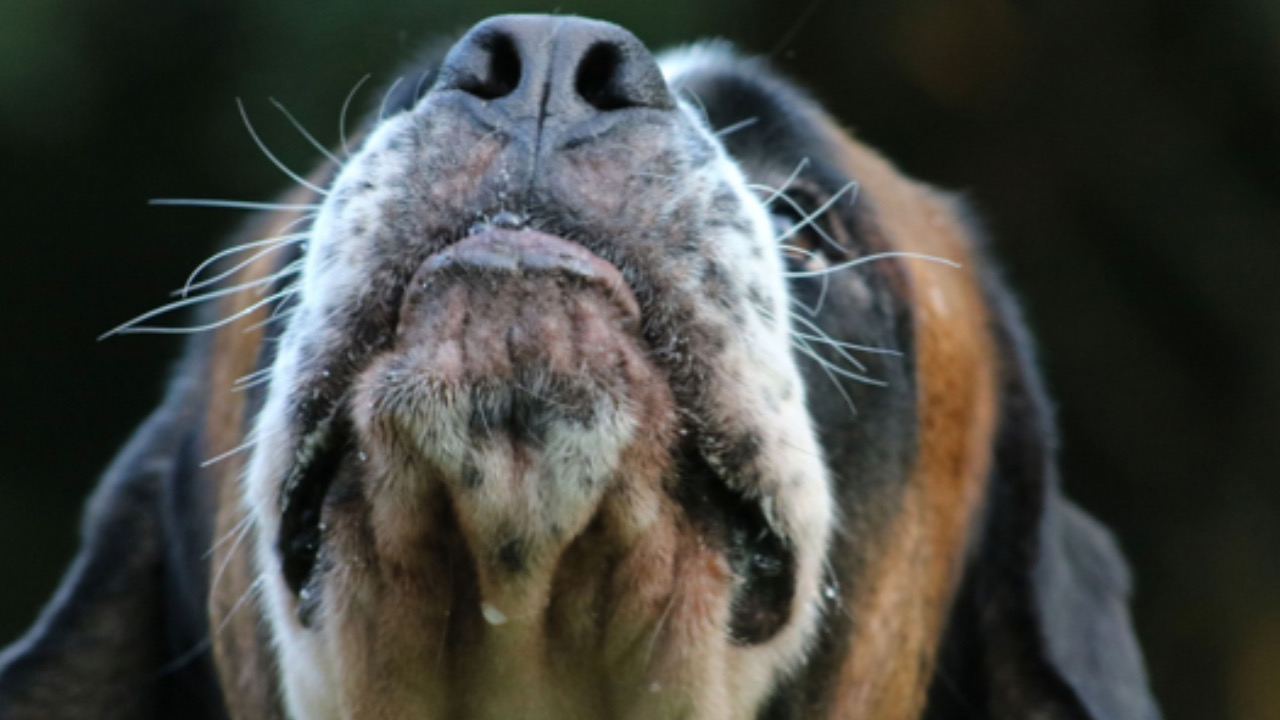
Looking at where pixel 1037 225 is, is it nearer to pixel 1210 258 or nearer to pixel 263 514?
pixel 1210 258

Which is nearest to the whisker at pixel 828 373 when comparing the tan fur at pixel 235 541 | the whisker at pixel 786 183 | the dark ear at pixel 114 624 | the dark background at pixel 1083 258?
the whisker at pixel 786 183

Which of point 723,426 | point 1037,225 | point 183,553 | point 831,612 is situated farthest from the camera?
point 1037,225

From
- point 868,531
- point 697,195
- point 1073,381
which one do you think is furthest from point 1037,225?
point 697,195

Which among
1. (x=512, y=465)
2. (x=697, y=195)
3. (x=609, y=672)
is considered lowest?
(x=609, y=672)

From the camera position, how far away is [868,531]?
2965mm

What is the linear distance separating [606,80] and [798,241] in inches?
29.8

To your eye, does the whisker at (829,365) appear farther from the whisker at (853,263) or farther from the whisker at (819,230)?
the whisker at (819,230)

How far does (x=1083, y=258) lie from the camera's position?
6.92 m

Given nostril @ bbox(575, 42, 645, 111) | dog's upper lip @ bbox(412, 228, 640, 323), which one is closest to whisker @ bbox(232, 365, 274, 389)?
dog's upper lip @ bbox(412, 228, 640, 323)

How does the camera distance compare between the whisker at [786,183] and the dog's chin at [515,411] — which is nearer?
the dog's chin at [515,411]

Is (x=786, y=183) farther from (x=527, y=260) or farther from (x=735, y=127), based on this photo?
(x=527, y=260)

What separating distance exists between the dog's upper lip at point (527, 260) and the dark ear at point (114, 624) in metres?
1.36

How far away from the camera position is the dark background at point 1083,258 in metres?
6.34

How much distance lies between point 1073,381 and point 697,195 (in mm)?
4822
